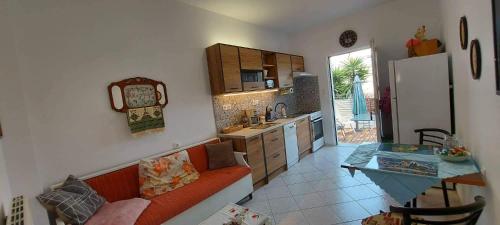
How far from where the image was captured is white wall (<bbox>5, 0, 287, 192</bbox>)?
2020mm

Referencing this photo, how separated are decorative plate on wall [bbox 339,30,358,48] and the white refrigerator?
5.14ft

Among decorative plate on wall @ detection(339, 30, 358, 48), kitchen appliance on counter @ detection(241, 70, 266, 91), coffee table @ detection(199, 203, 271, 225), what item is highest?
decorative plate on wall @ detection(339, 30, 358, 48)

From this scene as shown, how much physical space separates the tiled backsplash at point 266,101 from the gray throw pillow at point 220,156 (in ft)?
1.66


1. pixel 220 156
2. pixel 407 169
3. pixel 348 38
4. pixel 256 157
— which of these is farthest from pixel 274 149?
pixel 348 38

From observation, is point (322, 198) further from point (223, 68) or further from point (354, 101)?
point (354, 101)

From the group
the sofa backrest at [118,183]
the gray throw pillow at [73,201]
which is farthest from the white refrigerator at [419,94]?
the gray throw pillow at [73,201]

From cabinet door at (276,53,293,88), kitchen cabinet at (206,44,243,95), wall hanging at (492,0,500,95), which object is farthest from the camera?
cabinet door at (276,53,293,88)

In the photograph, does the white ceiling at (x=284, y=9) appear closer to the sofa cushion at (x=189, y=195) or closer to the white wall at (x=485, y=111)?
the white wall at (x=485, y=111)

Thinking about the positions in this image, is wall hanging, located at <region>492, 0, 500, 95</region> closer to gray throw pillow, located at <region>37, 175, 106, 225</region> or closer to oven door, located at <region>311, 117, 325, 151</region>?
gray throw pillow, located at <region>37, 175, 106, 225</region>

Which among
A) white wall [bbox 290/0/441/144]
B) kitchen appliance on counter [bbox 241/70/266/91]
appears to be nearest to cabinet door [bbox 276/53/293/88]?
kitchen appliance on counter [bbox 241/70/266/91]

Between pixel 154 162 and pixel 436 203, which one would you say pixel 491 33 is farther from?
pixel 154 162

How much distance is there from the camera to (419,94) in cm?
303

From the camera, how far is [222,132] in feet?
11.8

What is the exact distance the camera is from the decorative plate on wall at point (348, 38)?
461 centimetres
